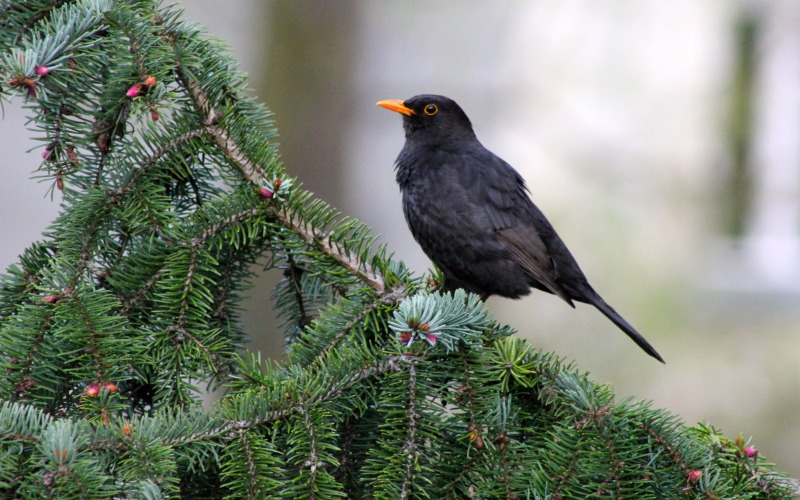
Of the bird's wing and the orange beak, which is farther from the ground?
the orange beak

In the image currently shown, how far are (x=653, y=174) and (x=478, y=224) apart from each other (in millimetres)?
4624

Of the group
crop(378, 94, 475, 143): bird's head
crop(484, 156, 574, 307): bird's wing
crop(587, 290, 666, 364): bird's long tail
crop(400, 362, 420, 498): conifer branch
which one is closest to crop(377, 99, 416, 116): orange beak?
crop(378, 94, 475, 143): bird's head

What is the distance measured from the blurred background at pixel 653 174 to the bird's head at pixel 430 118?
2496 millimetres

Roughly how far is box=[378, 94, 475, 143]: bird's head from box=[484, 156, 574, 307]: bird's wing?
355mm

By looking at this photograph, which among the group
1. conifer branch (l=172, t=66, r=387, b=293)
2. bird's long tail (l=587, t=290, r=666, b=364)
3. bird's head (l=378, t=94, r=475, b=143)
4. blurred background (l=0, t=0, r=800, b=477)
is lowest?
conifer branch (l=172, t=66, r=387, b=293)

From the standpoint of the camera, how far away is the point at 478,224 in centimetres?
343

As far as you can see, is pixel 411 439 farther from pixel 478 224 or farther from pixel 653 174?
pixel 653 174

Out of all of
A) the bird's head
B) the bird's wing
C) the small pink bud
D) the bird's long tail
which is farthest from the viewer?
the bird's head

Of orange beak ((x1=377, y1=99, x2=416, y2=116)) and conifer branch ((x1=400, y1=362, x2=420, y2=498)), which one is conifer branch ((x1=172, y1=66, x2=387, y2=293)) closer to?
conifer branch ((x1=400, y1=362, x2=420, y2=498))

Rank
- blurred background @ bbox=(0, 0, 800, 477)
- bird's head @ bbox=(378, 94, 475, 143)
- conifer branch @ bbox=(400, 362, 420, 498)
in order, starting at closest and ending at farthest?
conifer branch @ bbox=(400, 362, 420, 498) < bird's head @ bbox=(378, 94, 475, 143) < blurred background @ bbox=(0, 0, 800, 477)

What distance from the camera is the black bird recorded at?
337 cm

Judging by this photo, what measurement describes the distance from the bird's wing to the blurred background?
2925 millimetres

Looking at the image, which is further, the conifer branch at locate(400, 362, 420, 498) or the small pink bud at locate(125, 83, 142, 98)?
the small pink bud at locate(125, 83, 142, 98)

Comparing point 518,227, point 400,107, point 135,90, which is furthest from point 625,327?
point 135,90
